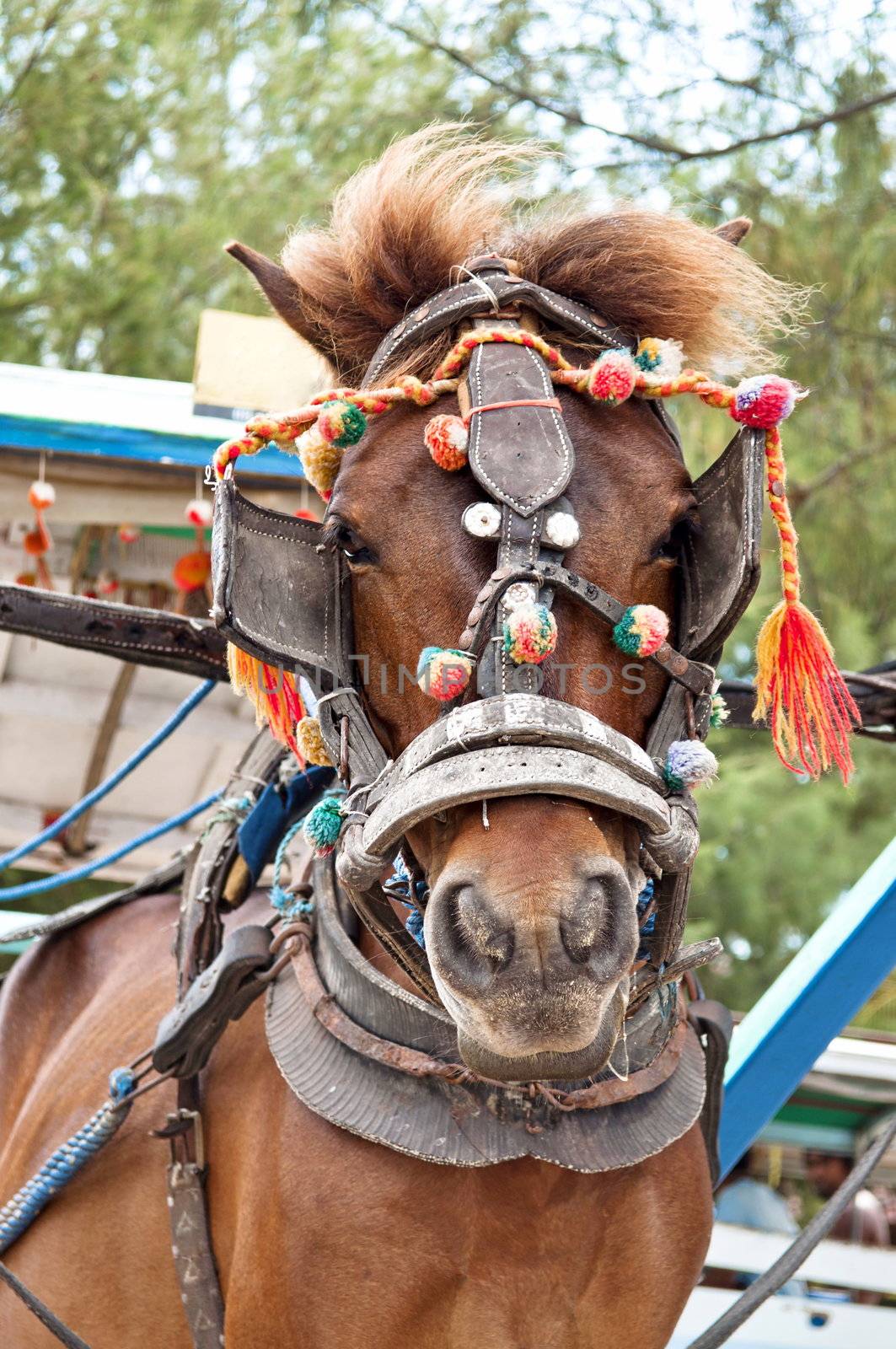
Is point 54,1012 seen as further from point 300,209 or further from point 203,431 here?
point 300,209

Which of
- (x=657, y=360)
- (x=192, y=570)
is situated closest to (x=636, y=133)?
(x=192, y=570)

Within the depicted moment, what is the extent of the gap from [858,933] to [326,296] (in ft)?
5.42

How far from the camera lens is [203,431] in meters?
3.31

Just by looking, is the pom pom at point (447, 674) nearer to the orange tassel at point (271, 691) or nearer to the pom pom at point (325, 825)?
the pom pom at point (325, 825)

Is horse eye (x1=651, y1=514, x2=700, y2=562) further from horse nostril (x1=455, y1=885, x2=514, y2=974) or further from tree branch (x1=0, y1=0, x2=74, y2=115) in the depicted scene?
tree branch (x1=0, y1=0, x2=74, y2=115)

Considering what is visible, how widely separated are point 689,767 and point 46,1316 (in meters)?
1.37

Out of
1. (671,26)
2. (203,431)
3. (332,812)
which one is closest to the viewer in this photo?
(332,812)

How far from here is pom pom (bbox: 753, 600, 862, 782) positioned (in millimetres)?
1857

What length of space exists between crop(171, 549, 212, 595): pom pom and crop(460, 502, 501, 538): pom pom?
2182 millimetres

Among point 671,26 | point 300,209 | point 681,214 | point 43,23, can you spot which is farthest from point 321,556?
point 43,23

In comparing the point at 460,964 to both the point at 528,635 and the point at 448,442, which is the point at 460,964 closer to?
the point at 528,635

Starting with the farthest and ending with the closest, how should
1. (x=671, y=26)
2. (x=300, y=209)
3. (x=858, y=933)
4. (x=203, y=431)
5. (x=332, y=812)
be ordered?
(x=300, y=209) → (x=671, y=26) → (x=203, y=431) → (x=858, y=933) → (x=332, y=812)

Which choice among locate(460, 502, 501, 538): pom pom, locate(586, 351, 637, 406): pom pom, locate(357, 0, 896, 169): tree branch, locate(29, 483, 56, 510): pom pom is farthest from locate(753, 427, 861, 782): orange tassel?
locate(357, 0, 896, 169): tree branch

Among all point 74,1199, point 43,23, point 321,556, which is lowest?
point 74,1199
